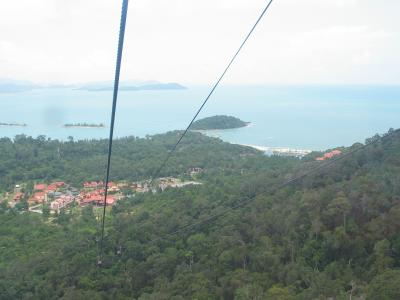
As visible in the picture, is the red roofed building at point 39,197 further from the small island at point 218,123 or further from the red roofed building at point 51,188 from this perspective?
the small island at point 218,123

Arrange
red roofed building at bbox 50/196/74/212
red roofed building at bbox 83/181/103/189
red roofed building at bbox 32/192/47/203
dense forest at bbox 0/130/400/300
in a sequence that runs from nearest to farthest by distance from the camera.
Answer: dense forest at bbox 0/130/400/300 → red roofed building at bbox 50/196/74/212 → red roofed building at bbox 32/192/47/203 → red roofed building at bbox 83/181/103/189

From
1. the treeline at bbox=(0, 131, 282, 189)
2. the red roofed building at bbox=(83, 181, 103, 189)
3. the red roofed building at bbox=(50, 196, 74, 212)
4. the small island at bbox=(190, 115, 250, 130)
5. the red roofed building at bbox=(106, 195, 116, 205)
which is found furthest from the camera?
the small island at bbox=(190, 115, 250, 130)

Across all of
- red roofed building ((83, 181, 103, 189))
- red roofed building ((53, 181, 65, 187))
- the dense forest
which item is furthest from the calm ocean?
the dense forest

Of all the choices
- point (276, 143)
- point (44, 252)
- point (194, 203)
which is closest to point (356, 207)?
point (194, 203)

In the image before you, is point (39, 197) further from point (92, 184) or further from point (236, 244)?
point (236, 244)

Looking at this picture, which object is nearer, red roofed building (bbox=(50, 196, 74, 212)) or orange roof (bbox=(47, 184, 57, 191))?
red roofed building (bbox=(50, 196, 74, 212))

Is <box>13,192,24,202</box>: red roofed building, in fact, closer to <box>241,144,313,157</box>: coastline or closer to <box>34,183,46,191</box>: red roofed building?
<box>34,183,46,191</box>: red roofed building

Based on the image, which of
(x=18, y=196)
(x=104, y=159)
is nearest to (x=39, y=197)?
(x=18, y=196)
